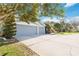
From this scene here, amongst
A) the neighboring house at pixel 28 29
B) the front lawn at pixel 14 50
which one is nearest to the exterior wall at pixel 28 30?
the neighboring house at pixel 28 29

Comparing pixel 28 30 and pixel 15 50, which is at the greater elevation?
pixel 28 30

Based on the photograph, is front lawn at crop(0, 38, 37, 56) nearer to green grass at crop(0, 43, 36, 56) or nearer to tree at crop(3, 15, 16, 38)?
green grass at crop(0, 43, 36, 56)

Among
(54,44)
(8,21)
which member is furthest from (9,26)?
(54,44)

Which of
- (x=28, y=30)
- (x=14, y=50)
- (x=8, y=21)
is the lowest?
(x=14, y=50)

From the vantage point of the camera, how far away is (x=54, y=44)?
2.89 m

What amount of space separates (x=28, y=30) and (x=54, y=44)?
1.14 feet

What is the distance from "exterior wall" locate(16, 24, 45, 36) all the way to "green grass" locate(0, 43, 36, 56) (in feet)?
0.49

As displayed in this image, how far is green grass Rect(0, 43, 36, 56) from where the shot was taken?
286 cm

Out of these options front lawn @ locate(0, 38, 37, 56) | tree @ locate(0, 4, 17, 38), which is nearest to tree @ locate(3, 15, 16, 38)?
tree @ locate(0, 4, 17, 38)

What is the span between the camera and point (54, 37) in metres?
2.93

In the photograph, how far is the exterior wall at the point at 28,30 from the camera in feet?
9.52

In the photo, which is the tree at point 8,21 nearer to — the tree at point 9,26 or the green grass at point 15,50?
the tree at point 9,26

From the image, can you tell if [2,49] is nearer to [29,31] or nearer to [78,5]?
[29,31]

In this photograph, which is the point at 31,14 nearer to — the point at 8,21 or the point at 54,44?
the point at 8,21
